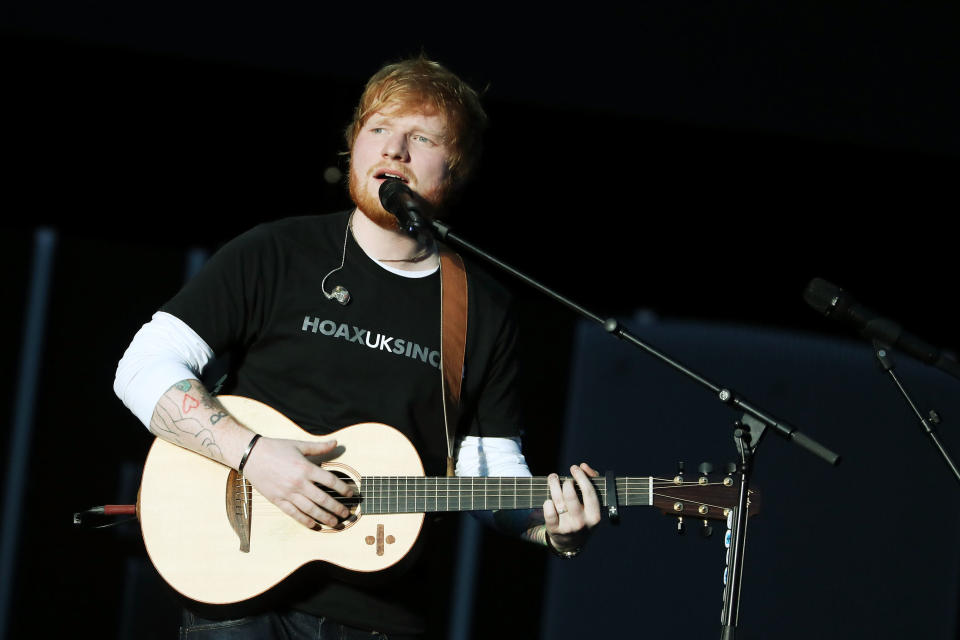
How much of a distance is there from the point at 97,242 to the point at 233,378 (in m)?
2.39

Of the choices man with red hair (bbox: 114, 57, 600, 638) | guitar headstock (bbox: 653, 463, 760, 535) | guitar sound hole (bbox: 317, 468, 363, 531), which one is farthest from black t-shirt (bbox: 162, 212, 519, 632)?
guitar headstock (bbox: 653, 463, 760, 535)

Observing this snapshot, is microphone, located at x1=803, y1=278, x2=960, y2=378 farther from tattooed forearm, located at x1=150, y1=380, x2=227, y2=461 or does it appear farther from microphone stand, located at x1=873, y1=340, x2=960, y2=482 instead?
tattooed forearm, located at x1=150, y1=380, x2=227, y2=461

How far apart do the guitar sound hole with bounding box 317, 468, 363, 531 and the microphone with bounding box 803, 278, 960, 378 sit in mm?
1162

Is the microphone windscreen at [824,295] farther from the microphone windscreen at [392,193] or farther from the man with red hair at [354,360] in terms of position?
the microphone windscreen at [392,193]

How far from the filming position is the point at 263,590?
2287 mm

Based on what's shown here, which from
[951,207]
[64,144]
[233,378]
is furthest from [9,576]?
[951,207]

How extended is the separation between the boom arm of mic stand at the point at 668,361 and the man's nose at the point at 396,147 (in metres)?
0.52

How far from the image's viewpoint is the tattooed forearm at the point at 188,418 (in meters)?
2.31

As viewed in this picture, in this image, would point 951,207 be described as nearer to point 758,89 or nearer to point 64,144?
point 758,89

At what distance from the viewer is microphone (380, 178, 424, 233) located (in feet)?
7.30

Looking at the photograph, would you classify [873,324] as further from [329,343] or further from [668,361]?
[329,343]

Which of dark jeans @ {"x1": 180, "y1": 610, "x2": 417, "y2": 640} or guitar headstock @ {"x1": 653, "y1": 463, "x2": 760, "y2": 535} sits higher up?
guitar headstock @ {"x1": 653, "y1": 463, "x2": 760, "y2": 535}

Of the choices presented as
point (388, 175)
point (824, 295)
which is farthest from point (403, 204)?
point (824, 295)

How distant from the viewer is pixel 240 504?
240cm
